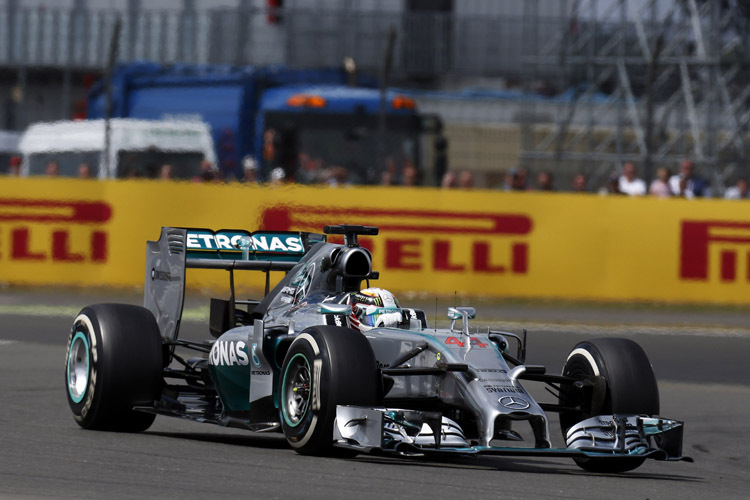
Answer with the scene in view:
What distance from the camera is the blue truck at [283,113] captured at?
73.2ft

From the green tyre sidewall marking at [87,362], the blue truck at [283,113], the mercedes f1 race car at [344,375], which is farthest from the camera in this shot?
the blue truck at [283,113]

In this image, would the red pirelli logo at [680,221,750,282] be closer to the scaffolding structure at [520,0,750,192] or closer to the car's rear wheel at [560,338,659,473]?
the scaffolding structure at [520,0,750,192]

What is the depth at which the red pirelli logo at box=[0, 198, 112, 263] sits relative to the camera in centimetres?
1900

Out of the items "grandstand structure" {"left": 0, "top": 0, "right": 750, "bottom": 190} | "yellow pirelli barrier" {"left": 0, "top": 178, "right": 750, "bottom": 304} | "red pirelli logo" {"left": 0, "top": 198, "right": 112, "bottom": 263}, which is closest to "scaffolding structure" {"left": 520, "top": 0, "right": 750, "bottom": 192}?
"grandstand structure" {"left": 0, "top": 0, "right": 750, "bottom": 190}

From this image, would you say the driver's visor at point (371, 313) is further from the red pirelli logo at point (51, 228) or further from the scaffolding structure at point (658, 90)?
the scaffolding structure at point (658, 90)

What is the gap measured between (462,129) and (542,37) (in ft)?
12.8

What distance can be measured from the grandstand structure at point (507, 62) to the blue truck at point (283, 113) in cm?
107

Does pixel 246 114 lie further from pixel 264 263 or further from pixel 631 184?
pixel 264 263

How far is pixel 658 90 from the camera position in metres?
26.7

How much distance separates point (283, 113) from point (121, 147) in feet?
8.21

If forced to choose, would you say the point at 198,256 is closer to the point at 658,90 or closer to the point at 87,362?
the point at 87,362

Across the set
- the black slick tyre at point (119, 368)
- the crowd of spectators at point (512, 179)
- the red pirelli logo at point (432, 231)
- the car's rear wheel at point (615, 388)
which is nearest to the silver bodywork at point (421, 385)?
the car's rear wheel at point (615, 388)

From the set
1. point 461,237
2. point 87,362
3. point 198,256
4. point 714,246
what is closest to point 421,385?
point 87,362

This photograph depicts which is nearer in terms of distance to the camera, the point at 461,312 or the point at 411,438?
the point at 411,438
